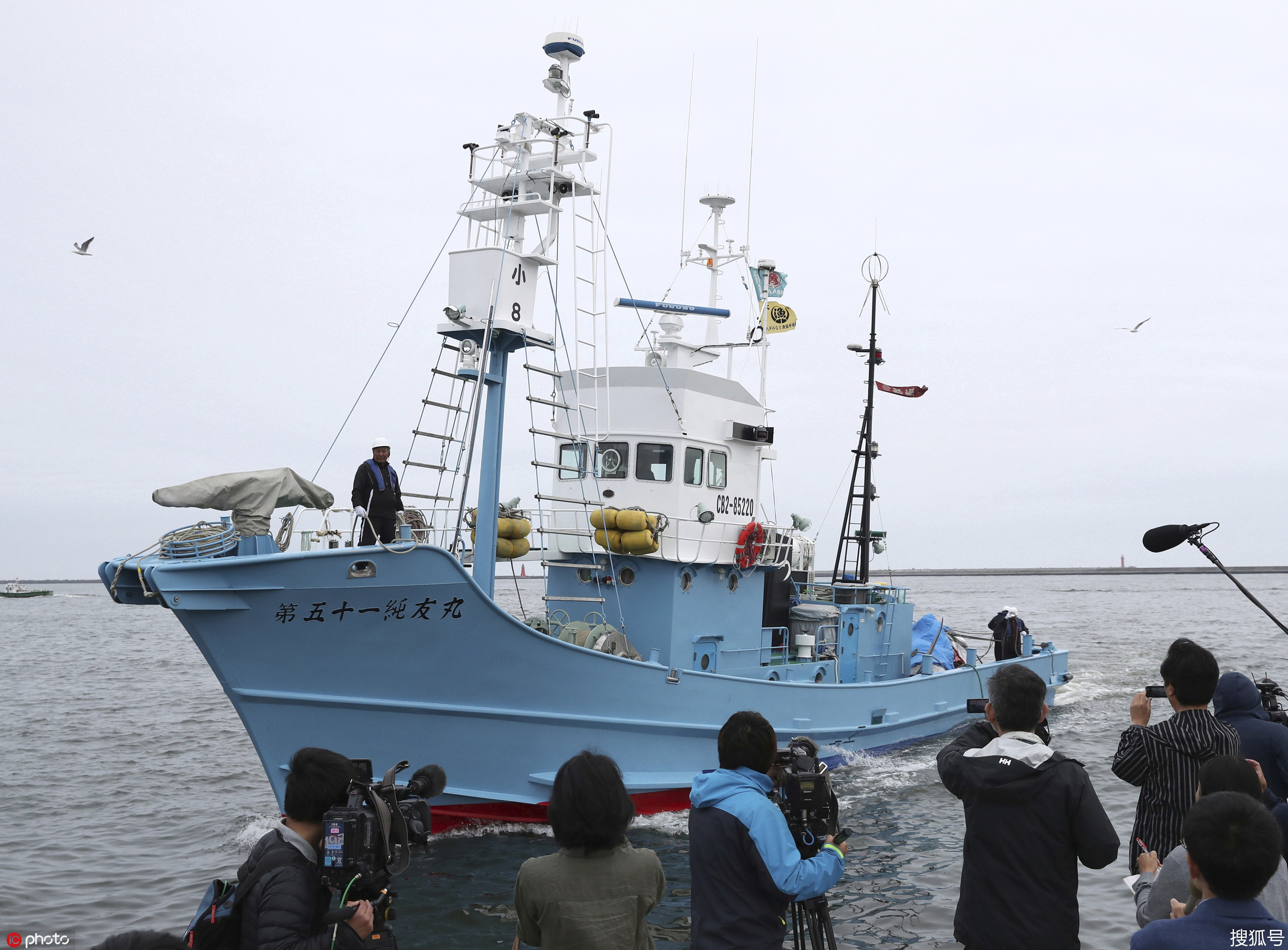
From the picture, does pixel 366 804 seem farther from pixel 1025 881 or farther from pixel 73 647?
pixel 73 647

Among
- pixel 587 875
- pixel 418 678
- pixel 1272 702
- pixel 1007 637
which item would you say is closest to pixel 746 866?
pixel 587 875

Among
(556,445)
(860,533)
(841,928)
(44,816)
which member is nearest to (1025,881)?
(841,928)

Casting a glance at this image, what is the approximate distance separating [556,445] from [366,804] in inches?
409

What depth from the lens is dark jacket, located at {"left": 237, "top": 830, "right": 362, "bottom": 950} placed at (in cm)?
287

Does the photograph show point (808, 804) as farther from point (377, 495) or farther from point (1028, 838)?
point (377, 495)

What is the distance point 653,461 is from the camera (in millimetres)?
12461

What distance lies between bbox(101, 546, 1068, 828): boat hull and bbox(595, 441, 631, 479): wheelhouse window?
2.84m

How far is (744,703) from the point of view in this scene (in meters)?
11.7

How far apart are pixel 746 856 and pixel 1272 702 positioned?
11.4 feet

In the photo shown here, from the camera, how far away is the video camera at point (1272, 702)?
481 cm


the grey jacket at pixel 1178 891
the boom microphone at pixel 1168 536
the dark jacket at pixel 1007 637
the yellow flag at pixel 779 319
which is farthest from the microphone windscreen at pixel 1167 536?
the dark jacket at pixel 1007 637

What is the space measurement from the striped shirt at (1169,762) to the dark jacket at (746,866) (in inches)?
65.5

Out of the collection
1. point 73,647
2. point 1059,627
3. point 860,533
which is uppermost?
point 860,533

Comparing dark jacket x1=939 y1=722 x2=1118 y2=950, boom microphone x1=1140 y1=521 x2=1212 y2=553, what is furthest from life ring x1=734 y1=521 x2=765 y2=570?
dark jacket x1=939 y1=722 x2=1118 y2=950
